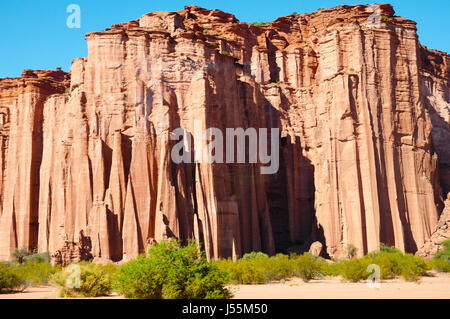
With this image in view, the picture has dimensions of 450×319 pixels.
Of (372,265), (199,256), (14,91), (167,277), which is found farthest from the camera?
(14,91)

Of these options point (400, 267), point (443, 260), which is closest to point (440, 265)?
point (443, 260)

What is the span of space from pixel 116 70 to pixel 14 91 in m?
21.9

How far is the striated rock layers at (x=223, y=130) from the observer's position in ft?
140

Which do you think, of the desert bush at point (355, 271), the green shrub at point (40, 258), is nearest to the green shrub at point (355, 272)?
the desert bush at point (355, 271)

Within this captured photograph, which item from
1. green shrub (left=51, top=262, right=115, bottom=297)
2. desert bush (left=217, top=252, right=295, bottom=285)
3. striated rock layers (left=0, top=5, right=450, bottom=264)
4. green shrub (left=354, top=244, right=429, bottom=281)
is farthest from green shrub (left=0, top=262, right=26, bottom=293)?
green shrub (left=354, top=244, right=429, bottom=281)

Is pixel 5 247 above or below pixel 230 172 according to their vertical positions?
below

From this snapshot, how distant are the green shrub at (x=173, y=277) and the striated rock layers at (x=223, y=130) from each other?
19024 millimetres

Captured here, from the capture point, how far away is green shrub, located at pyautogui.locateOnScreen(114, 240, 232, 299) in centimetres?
1781

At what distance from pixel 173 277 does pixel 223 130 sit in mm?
29989

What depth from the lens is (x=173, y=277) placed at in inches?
712

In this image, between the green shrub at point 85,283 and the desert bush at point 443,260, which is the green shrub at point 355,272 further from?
the green shrub at point 85,283

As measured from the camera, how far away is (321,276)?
111 ft
